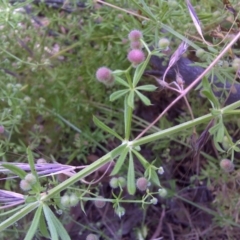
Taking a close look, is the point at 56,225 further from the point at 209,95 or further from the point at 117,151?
the point at 209,95

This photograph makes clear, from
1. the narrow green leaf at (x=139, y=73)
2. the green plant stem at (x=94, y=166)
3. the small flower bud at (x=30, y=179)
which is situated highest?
the narrow green leaf at (x=139, y=73)

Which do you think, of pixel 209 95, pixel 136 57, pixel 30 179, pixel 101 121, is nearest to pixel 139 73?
pixel 136 57

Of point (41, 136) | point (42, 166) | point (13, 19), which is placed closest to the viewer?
point (42, 166)

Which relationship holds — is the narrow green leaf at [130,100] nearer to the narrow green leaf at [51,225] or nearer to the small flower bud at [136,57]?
the small flower bud at [136,57]

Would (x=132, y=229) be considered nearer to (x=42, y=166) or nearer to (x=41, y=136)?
(x=41, y=136)

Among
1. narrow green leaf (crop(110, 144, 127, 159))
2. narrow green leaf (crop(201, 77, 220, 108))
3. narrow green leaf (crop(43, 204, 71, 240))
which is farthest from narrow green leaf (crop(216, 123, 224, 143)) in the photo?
narrow green leaf (crop(43, 204, 71, 240))

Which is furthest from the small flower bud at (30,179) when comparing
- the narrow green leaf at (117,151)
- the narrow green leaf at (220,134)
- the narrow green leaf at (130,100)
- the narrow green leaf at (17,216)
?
the narrow green leaf at (220,134)

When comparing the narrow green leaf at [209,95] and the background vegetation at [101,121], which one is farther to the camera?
the background vegetation at [101,121]

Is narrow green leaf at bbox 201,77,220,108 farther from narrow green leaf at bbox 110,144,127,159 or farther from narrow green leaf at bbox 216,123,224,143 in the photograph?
narrow green leaf at bbox 110,144,127,159

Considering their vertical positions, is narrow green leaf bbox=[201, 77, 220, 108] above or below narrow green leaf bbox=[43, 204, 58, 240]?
above

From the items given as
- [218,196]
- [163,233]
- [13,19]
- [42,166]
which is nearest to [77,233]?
[163,233]

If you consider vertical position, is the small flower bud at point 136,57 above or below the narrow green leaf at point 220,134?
above
